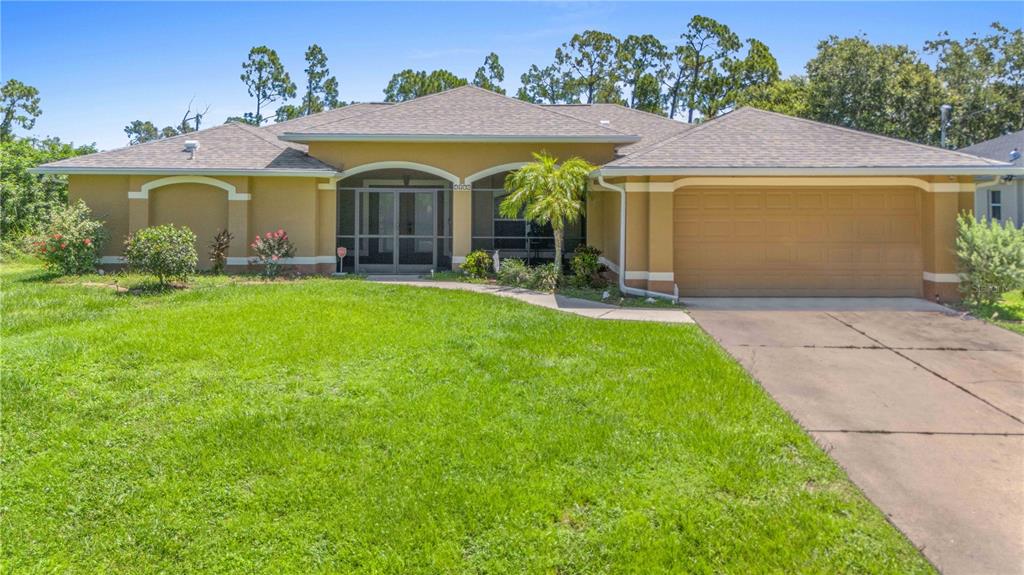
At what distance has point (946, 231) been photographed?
1133 centimetres

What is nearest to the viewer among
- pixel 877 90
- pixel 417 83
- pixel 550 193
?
pixel 550 193

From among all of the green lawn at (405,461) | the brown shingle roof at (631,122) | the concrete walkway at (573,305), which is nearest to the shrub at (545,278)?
the concrete walkway at (573,305)

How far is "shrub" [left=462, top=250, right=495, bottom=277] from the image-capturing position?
14156 millimetres

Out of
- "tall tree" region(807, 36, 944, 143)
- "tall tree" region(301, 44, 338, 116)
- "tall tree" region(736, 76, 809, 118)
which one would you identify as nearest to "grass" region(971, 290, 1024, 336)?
"tall tree" region(736, 76, 809, 118)

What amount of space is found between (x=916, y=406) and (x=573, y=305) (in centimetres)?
574

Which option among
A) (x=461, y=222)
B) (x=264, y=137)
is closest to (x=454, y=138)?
(x=461, y=222)

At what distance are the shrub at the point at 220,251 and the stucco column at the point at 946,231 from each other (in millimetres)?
15104

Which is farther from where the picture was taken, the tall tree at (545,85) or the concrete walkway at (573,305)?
the tall tree at (545,85)

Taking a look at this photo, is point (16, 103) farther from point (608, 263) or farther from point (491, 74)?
point (608, 263)

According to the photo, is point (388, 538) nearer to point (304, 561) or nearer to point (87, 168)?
point (304, 561)

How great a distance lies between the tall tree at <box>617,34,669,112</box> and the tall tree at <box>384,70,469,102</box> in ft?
35.5

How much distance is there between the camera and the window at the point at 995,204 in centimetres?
2022

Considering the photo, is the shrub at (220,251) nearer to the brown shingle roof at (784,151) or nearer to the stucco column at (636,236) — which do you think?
the brown shingle roof at (784,151)

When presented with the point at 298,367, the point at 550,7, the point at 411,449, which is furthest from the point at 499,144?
the point at 411,449
